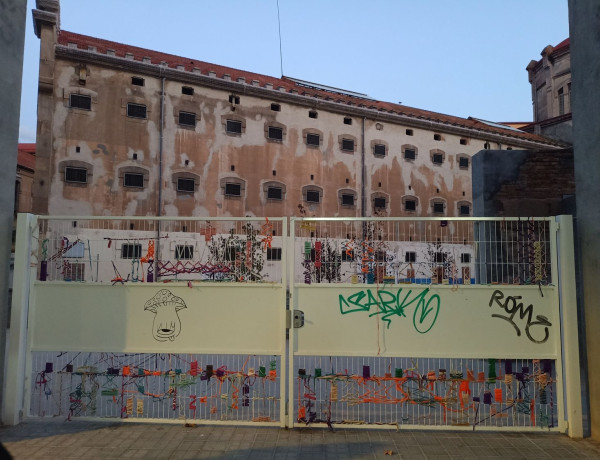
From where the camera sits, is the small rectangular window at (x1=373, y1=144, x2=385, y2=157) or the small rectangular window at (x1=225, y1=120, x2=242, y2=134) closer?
the small rectangular window at (x1=225, y1=120, x2=242, y2=134)

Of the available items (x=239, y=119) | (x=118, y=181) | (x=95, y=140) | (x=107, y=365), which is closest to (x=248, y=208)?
(x=239, y=119)

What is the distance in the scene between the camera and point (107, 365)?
658 centimetres

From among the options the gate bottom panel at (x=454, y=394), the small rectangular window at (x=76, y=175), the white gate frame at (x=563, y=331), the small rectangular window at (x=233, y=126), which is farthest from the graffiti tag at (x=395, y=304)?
the small rectangular window at (x=233, y=126)

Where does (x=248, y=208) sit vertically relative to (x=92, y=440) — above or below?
above

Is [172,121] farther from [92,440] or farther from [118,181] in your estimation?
[92,440]

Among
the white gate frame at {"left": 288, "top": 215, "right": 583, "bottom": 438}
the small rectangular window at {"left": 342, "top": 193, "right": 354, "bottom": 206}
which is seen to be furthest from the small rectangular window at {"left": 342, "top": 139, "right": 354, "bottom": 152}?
the white gate frame at {"left": 288, "top": 215, "right": 583, "bottom": 438}

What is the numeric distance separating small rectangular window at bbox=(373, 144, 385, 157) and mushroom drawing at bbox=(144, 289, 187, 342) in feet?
94.0

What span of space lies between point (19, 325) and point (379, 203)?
2875 cm

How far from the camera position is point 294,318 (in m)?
6.12

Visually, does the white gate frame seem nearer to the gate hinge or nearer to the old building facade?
the gate hinge

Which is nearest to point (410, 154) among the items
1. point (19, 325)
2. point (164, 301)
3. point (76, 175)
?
point (76, 175)

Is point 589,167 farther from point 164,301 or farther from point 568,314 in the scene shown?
point 164,301

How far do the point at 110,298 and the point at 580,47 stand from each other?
7420 mm

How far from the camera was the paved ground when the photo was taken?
5.26 meters
